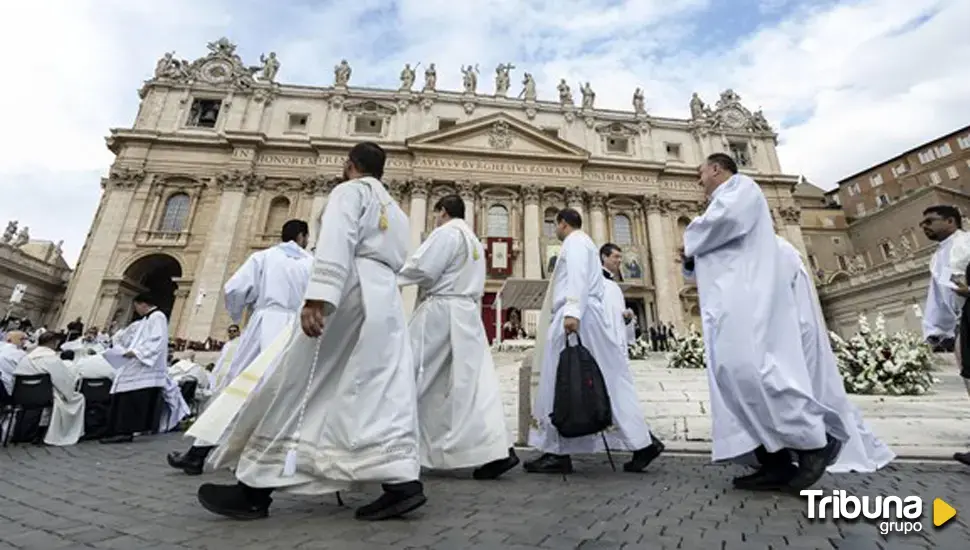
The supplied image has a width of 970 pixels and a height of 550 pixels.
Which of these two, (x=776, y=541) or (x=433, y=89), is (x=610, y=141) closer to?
(x=433, y=89)

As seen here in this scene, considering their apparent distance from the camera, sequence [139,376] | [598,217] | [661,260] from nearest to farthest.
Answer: [139,376] < [661,260] < [598,217]

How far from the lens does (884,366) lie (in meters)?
8.01

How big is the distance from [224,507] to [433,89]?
3205 centimetres

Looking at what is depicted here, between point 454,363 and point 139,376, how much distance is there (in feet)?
18.3

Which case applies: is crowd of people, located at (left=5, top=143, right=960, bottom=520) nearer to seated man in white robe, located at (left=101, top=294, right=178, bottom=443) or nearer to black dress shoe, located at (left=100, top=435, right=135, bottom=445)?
seated man in white robe, located at (left=101, top=294, right=178, bottom=443)

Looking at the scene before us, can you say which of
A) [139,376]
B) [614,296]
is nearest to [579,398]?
[614,296]

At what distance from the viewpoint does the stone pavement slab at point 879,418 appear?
13.8ft

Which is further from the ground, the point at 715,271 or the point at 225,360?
the point at 715,271

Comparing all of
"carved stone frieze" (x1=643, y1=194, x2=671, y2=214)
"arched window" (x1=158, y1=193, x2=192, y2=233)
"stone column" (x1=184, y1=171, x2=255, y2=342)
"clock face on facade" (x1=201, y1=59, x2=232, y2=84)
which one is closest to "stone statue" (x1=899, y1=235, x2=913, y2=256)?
"carved stone frieze" (x1=643, y1=194, x2=671, y2=214)

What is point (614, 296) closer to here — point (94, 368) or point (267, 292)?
point (267, 292)

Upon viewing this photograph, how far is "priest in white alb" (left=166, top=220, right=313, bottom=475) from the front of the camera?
4352 millimetres

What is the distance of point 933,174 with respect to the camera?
37.7 meters

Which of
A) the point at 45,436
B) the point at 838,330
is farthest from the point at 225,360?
the point at 838,330

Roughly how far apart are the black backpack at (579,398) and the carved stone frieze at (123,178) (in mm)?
30752
